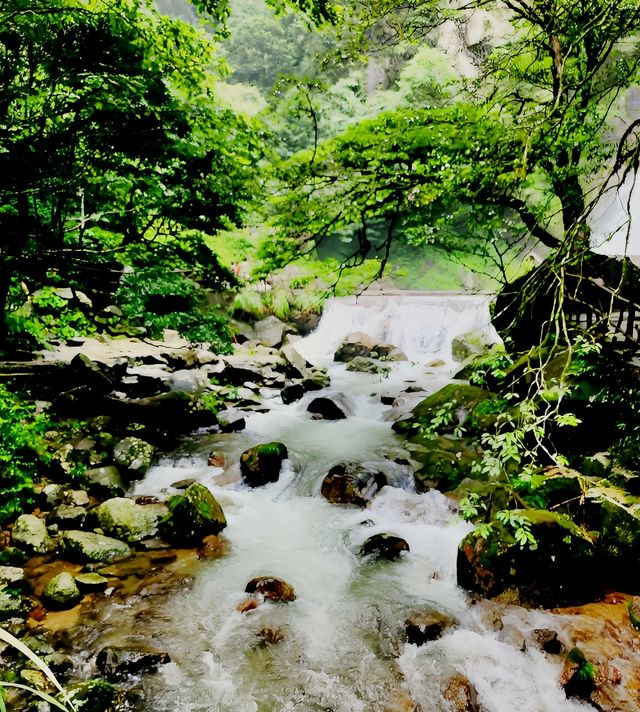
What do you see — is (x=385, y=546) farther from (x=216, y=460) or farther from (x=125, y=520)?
(x=216, y=460)

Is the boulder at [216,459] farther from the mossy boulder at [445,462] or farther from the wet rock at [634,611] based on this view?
the wet rock at [634,611]

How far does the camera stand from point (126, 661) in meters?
4.02

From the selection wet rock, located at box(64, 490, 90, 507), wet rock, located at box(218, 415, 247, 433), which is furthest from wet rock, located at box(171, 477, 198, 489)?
wet rock, located at box(218, 415, 247, 433)

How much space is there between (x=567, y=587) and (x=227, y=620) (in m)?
3.73

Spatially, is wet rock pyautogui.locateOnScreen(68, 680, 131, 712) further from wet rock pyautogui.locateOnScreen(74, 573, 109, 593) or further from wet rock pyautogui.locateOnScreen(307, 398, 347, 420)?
wet rock pyautogui.locateOnScreen(307, 398, 347, 420)

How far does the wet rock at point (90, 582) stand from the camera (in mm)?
4938

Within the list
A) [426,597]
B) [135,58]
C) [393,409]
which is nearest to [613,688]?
[426,597]

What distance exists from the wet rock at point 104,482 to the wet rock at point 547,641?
6027 mm

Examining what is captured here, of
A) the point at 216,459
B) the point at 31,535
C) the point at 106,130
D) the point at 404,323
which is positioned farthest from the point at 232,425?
the point at 404,323

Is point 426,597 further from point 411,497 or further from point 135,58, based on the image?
point 135,58

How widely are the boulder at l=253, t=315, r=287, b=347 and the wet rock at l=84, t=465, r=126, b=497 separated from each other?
10871mm

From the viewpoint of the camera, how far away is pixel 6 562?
5113mm

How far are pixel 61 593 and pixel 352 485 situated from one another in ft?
14.1

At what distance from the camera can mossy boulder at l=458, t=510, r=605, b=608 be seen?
470 centimetres
